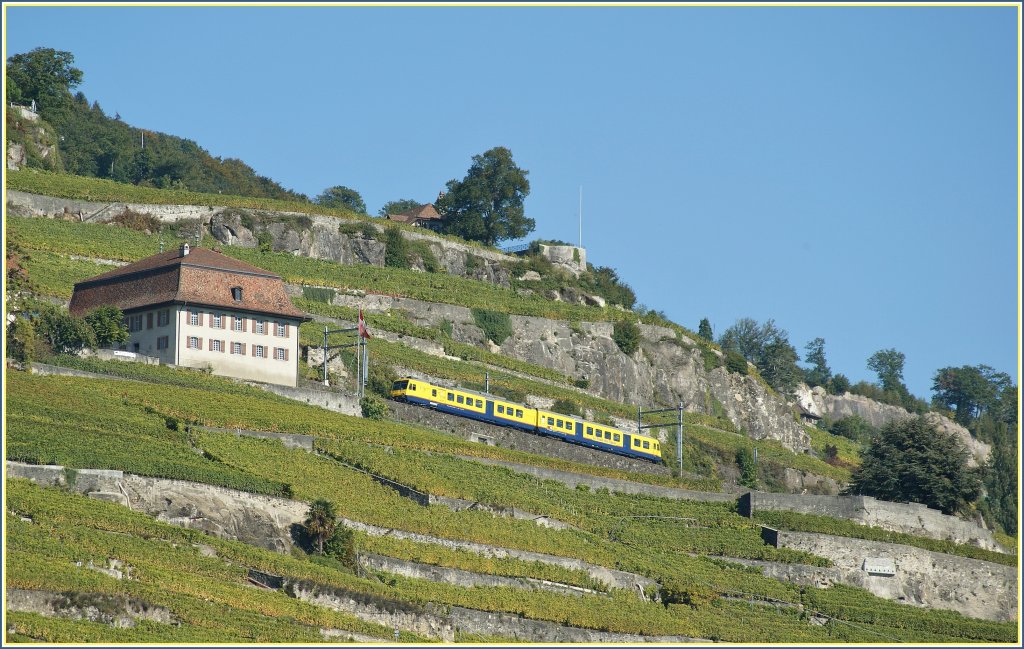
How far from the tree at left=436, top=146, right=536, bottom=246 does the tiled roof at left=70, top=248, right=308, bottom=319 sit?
4409 cm

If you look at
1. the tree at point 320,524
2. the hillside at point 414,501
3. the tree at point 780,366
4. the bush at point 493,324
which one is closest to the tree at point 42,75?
the hillside at point 414,501

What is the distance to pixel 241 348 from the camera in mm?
86250

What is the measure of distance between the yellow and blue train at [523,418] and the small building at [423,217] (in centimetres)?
4062

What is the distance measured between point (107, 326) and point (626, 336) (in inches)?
1593

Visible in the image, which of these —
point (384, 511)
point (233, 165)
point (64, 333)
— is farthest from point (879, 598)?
point (233, 165)

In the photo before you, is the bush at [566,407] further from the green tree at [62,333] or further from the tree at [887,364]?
the tree at [887,364]

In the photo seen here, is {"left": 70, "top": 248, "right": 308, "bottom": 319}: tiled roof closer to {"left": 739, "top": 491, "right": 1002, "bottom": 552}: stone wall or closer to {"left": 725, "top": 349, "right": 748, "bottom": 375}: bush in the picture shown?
{"left": 739, "top": 491, "right": 1002, "bottom": 552}: stone wall

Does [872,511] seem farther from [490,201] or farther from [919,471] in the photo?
[490,201]

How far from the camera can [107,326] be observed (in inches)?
A: 3297

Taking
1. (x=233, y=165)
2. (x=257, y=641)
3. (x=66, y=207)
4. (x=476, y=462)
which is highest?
(x=233, y=165)

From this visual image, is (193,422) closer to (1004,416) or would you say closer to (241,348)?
(241,348)

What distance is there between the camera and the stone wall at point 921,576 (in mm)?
82875

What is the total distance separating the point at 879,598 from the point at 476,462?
18171 millimetres

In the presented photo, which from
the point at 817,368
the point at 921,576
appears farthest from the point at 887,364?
the point at 921,576
